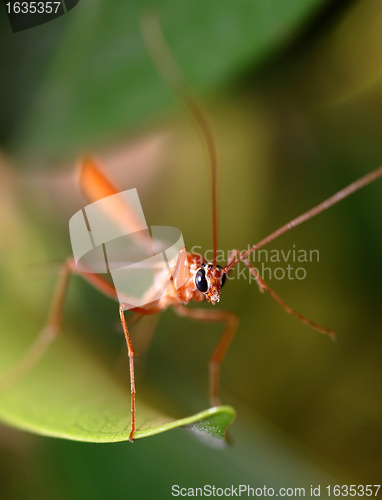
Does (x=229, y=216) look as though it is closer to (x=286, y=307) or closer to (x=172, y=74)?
(x=286, y=307)

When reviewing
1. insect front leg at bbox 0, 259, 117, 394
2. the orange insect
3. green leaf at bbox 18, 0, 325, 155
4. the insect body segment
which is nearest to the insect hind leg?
the orange insect

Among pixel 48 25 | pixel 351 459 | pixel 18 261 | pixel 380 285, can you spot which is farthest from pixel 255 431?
pixel 48 25

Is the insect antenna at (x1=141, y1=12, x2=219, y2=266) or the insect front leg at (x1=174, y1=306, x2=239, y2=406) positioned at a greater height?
the insect antenna at (x1=141, y1=12, x2=219, y2=266)

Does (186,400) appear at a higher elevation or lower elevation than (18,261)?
lower

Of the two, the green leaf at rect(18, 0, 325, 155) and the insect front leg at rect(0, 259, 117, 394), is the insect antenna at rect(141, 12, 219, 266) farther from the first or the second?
the insect front leg at rect(0, 259, 117, 394)

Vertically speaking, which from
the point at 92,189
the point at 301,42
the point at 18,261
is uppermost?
the point at 301,42

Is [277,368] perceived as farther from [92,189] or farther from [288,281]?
[92,189]

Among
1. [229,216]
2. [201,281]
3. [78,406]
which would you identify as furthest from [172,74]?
[78,406]
